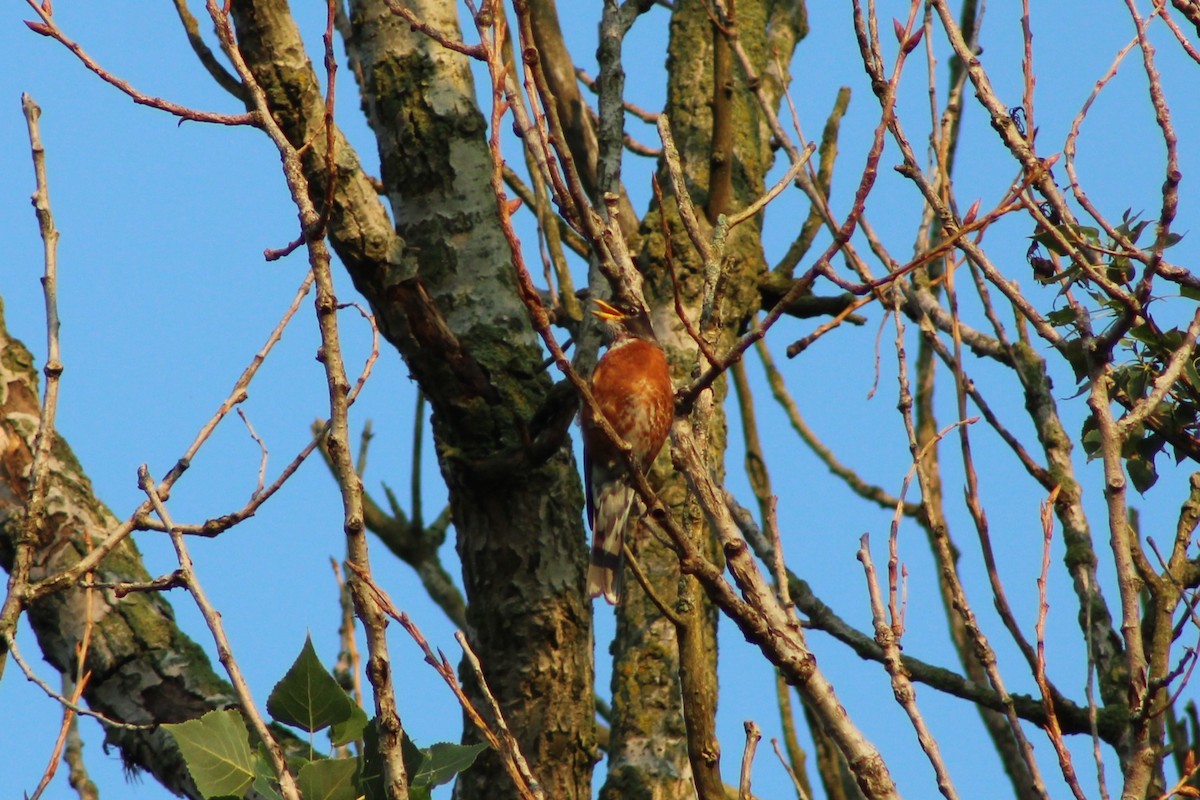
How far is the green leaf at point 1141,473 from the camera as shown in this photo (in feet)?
10.5

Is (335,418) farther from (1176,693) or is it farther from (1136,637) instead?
(1176,693)

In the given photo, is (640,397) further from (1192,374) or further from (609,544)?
(1192,374)

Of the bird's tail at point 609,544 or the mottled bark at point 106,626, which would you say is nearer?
the mottled bark at point 106,626

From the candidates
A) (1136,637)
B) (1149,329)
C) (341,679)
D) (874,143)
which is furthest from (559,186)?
(341,679)

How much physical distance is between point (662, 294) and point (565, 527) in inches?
53.4

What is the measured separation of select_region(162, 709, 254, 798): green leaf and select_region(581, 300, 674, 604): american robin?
70.3 inches

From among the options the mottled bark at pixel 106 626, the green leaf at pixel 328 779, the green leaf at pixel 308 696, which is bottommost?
the green leaf at pixel 328 779

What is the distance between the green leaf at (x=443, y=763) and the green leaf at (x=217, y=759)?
1.07 feet

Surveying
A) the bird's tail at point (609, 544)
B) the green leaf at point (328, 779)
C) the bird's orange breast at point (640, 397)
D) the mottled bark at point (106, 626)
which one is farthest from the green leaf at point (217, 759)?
the bird's orange breast at point (640, 397)

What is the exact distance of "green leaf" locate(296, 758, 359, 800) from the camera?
2.41 meters

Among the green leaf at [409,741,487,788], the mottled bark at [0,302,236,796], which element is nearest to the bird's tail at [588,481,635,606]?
the mottled bark at [0,302,236,796]

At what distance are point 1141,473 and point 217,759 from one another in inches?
89.6

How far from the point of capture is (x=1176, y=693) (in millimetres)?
2621

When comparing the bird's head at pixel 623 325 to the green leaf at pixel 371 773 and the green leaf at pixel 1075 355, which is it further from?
the green leaf at pixel 371 773
